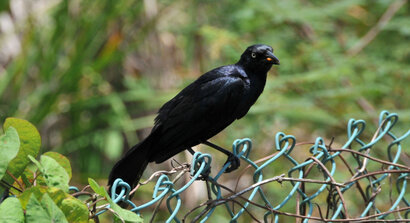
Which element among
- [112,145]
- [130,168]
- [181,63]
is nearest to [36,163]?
[130,168]

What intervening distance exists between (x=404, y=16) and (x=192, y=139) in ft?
11.0

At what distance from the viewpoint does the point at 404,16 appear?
5.09m

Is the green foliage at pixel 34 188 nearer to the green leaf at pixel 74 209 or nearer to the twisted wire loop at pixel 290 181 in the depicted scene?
the green leaf at pixel 74 209

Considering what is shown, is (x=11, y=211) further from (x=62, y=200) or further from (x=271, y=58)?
(x=271, y=58)

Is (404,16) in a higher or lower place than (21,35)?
higher

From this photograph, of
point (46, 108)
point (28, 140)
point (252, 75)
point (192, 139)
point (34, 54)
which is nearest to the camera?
point (28, 140)

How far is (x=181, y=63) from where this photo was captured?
562 centimetres

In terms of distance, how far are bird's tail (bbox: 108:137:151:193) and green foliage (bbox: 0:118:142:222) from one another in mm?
581

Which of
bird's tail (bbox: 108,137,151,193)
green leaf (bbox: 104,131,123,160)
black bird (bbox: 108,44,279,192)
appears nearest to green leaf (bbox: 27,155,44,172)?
bird's tail (bbox: 108,137,151,193)

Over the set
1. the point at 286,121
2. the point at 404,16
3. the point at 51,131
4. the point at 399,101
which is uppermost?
the point at 404,16

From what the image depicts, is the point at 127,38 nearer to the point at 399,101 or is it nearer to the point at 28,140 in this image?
the point at 399,101

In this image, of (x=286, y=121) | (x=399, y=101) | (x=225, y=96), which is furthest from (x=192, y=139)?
(x=399, y=101)

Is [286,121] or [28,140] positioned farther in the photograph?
[286,121]

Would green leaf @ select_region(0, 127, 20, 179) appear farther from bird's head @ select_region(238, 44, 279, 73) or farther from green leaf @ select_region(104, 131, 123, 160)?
green leaf @ select_region(104, 131, 123, 160)
